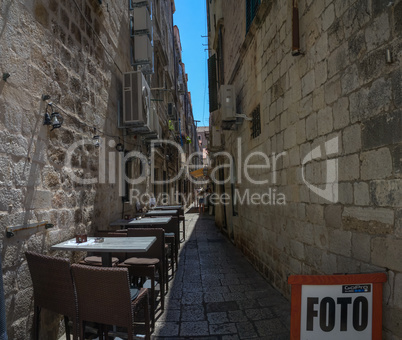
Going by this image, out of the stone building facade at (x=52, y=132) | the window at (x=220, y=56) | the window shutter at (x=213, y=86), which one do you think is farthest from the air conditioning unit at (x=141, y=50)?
the window at (x=220, y=56)

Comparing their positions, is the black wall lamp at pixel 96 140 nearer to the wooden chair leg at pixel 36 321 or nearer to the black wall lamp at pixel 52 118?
the black wall lamp at pixel 52 118

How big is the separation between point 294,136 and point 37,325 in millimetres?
3269

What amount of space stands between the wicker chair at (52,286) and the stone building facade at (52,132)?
141 mm

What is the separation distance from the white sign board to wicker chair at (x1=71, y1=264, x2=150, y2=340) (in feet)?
4.10

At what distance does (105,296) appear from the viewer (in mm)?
2213

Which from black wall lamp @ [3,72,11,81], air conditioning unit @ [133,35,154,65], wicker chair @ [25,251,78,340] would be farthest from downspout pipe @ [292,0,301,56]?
air conditioning unit @ [133,35,154,65]

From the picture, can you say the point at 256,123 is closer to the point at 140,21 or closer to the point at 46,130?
the point at 46,130

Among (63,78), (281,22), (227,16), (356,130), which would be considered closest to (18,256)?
(63,78)

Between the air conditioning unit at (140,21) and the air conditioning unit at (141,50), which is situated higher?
the air conditioning unit at (140,21)

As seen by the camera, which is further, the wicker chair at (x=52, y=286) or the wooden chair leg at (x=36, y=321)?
the wooden chair leg at (x=36, y=321)

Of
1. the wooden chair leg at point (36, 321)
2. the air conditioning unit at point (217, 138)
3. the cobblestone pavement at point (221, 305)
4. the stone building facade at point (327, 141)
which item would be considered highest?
the air conditioning unit at point (217, 138)

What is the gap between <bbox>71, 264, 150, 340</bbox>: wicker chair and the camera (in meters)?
2.17

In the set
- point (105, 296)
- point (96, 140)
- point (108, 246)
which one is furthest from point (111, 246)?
point (96, 140)

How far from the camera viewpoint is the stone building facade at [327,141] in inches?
82.4
